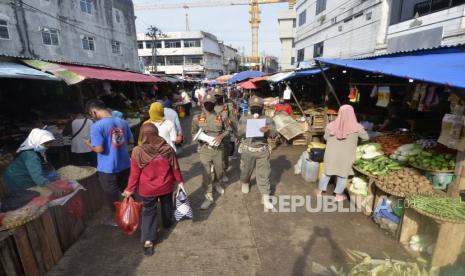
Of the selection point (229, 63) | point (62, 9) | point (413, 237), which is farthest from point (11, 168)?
point (229, 63)

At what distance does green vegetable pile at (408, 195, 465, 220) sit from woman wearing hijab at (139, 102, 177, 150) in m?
3.87

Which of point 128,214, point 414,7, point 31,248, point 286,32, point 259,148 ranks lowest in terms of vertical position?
point 31,248

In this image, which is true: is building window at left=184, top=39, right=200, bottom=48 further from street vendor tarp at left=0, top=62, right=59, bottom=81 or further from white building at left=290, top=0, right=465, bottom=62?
street vendor tarp at left=0, top=62, right=59, bottom=81

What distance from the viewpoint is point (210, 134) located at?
446 cm

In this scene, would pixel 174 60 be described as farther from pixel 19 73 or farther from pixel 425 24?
pixel 19 73

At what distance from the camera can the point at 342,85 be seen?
9.73 meters

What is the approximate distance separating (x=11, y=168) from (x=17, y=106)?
24.3ft

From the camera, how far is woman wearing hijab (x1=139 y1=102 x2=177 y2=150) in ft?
14.3

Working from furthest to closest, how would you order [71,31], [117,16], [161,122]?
[117,16]
[71,31]
[161,122]

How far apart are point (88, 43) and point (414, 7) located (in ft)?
78.8

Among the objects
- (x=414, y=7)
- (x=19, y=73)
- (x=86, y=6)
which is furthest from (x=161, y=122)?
(x=86, y=6)

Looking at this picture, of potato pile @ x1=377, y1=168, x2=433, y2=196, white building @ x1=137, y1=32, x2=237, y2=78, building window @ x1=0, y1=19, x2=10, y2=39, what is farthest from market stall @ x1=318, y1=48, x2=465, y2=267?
white building @ x1=137, y1=32, x2=237, y2=78

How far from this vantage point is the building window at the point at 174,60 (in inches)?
2019

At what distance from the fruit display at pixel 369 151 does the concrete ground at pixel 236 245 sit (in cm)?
113
